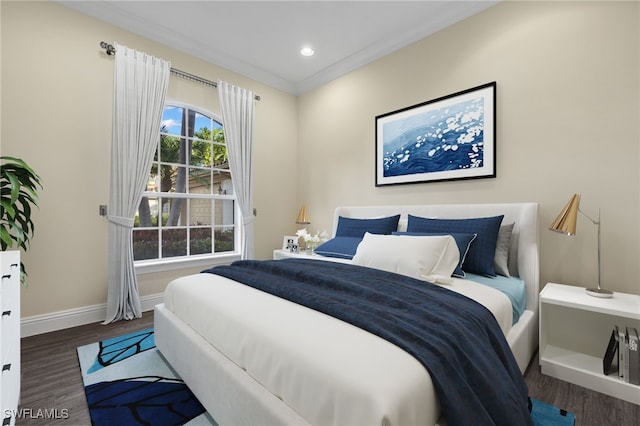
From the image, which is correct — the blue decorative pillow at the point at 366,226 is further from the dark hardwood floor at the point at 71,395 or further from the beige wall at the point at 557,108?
the dark hardwood floor at the point at 71,395

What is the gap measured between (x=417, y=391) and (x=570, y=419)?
1200 mm

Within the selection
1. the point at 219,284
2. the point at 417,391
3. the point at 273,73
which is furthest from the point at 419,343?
the point at 273,73

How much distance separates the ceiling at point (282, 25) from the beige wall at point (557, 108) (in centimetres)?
23

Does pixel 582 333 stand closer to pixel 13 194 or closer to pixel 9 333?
pixel 9 333

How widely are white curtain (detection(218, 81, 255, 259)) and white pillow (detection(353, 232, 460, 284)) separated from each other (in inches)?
78.0

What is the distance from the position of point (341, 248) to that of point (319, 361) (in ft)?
6.17

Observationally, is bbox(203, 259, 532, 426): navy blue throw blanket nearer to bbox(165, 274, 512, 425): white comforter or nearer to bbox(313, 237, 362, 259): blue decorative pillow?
bbox(165, 274, 512, 425): white comforter

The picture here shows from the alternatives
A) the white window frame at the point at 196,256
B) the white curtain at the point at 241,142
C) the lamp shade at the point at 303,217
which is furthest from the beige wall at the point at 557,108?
the white window frame at the point at 196,256

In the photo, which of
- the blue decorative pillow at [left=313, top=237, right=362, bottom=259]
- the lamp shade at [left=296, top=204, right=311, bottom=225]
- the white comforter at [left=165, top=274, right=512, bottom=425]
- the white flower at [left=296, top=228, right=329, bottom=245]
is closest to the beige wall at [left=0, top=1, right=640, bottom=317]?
the blue decorative pillow at [left=313, top=237, right=362, bottom=259]

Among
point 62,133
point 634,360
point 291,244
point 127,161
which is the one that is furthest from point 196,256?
point 634,360

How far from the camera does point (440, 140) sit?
9.45 ft

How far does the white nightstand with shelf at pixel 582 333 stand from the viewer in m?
1.67

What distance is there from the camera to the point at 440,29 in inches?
114

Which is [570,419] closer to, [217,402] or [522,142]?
[217,402]
